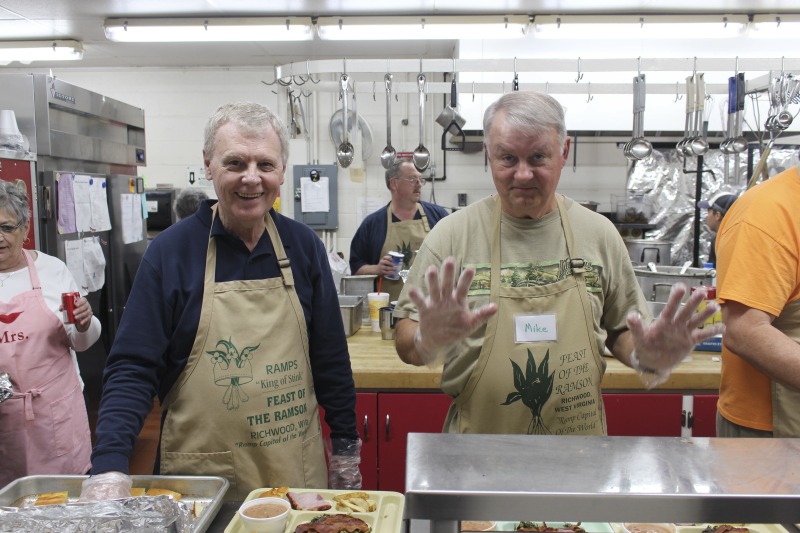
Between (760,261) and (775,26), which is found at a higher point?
(775,26)

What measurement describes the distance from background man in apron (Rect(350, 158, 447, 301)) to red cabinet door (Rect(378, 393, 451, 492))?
4.82 ft

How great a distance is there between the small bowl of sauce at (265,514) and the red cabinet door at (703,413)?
6.61ft

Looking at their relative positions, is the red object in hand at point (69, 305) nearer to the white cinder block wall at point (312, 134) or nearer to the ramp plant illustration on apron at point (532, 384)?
the ramp plant illustration on apron at point (532, 384)

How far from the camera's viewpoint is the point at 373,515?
1354 mm

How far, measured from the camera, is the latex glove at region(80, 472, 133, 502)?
4.25 feet

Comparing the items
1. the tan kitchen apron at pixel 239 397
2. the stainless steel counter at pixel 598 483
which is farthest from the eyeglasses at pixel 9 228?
the stainless steel counter at pixel 598 483

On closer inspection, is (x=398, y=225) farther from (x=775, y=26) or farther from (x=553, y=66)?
(x=775, y=26)

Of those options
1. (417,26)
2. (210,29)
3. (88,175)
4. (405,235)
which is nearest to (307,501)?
(405,235)

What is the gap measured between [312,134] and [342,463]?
5445 mm

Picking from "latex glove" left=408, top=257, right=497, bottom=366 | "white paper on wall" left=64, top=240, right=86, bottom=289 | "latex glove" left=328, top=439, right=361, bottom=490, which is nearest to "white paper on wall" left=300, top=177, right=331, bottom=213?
"white paper on wall" left=64, top=240, right=86, bottom=289

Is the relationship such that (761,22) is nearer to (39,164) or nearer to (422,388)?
(422,388)

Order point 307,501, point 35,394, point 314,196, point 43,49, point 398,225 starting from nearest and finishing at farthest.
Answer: point 307,501, point 35,394, point 398,225, point 43,49, point 314,196

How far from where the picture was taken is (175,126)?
6.90 metres

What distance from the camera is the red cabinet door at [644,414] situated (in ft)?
8.70
